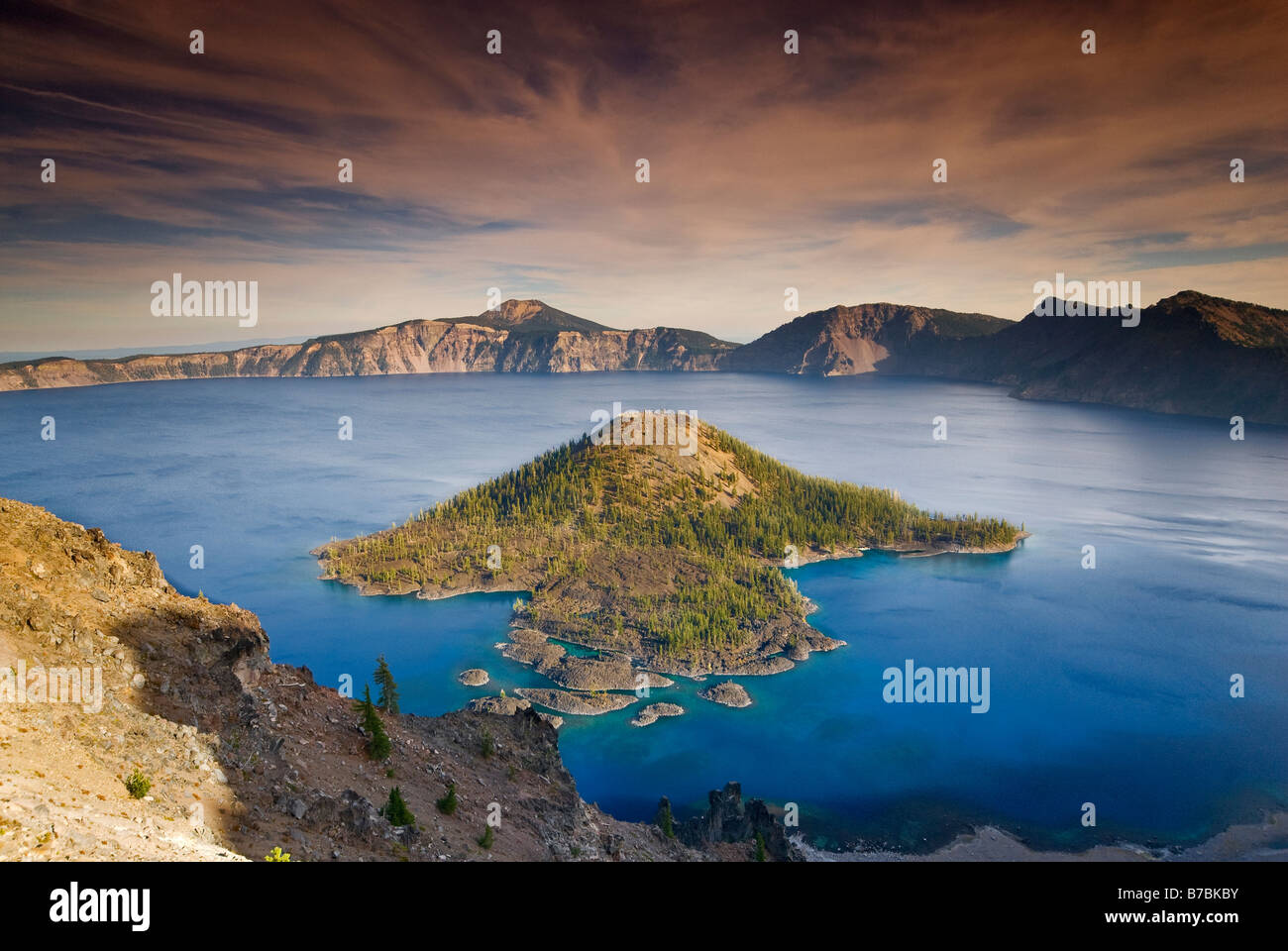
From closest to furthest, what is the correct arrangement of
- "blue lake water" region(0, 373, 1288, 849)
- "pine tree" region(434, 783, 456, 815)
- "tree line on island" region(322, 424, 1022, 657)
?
"pine tree" region(434, 783, 456, 815)
"blue lake water" region(0, 373, 1288, 849)
"tree line on island" region(322, 424, 1022, 657)

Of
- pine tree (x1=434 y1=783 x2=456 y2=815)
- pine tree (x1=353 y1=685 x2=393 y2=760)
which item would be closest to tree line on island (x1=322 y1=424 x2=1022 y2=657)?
pine tree (x1=434 y1=783 x2=456 y2=815)

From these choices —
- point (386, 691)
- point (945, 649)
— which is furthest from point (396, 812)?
point (945, 649)

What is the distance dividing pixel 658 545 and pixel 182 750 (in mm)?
81293

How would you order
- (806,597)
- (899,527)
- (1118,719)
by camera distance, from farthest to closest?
(899,527) < (806,597) < (1118,719)

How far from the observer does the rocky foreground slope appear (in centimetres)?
1502

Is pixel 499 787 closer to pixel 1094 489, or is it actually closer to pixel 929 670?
pixel 929 670

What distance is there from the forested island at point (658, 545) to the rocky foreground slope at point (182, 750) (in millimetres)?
46215

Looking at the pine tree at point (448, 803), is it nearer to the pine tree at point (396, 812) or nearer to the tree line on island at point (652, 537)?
the pine tree at point (396, 812)

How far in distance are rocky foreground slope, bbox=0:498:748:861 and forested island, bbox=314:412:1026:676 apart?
152 feet

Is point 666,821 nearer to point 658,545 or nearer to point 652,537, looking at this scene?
point 658,545

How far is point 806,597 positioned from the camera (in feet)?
308

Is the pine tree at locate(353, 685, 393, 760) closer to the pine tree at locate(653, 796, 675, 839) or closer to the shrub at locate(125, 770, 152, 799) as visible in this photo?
the shrub at locate(125, 770, 152, 799)
